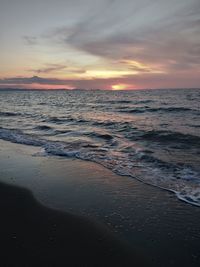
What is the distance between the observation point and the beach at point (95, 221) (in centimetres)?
452

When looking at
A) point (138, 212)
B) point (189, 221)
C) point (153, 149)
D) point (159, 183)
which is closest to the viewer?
point (189, 221)

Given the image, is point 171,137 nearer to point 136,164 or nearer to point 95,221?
point 136,164

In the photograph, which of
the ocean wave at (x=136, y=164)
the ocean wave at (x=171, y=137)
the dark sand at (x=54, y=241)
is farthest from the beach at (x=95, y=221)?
the ocean wave at (x=171, y=137)

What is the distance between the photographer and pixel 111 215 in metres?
5.96

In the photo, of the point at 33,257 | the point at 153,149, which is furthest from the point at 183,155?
the point at 33,257

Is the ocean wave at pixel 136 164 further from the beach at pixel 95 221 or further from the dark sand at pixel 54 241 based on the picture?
the dark sand at pixel 54 241

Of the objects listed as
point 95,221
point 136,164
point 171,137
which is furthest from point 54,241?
point 171,137

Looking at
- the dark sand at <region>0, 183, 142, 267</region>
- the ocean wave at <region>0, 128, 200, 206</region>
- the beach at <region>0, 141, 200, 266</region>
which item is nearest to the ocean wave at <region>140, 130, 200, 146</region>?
the ocean wave at <region>0, 128, 200, 206</region>

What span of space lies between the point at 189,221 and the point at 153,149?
780 cm

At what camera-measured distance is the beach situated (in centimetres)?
452

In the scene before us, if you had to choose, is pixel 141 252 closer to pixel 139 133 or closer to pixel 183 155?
pixel 183 155

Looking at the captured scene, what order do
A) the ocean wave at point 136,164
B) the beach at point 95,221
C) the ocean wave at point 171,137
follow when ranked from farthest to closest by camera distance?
the ocean wave at point 171,137 < the ocean wave at point 136,164 < the beach at point 95,221

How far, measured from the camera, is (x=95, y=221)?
18.6ft

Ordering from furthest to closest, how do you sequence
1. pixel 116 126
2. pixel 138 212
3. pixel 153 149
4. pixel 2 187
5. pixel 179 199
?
pixel 116 126, pixel 153 149, pixel 2 187, pixel 179 199, pixel 138 212
